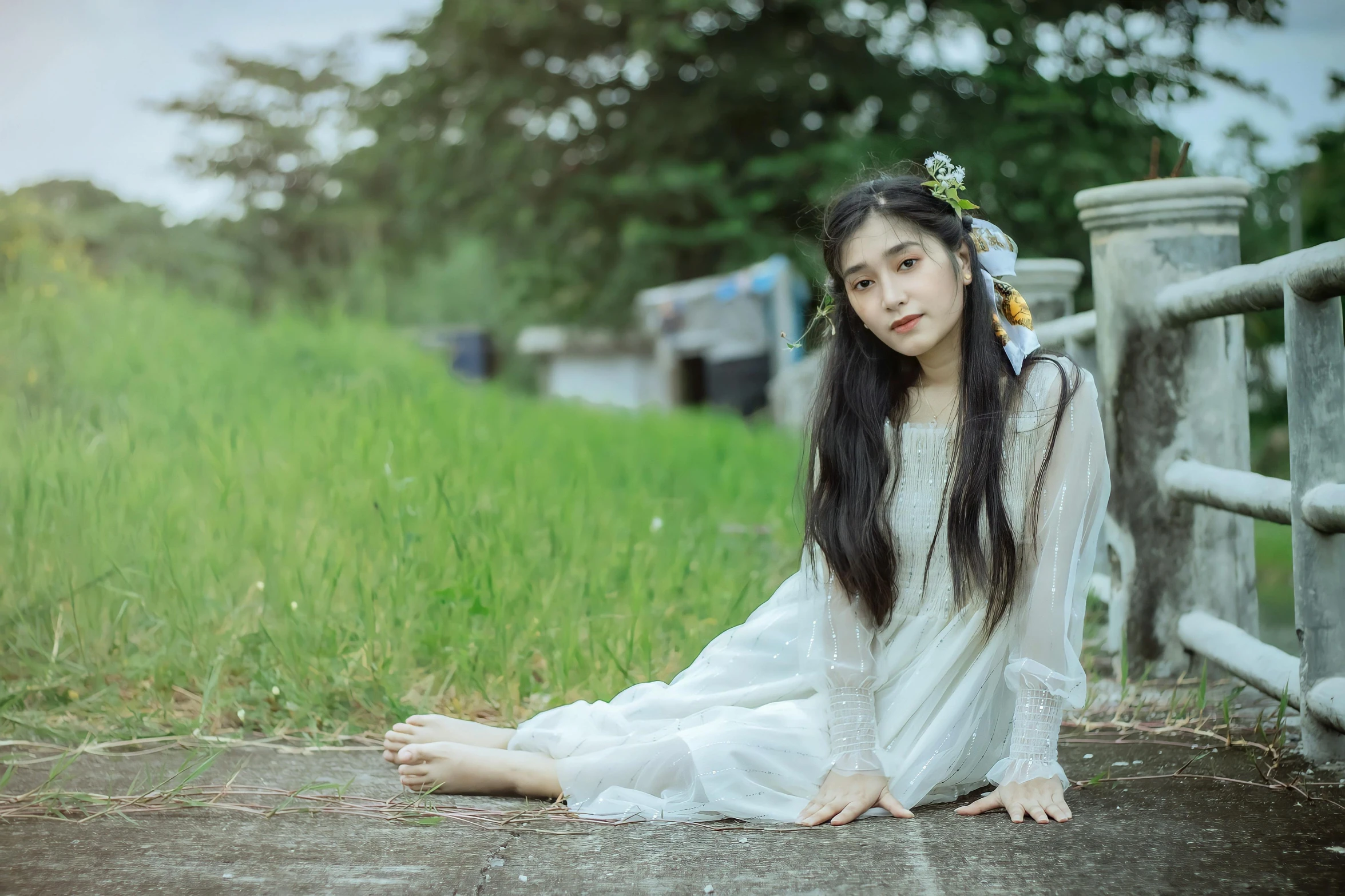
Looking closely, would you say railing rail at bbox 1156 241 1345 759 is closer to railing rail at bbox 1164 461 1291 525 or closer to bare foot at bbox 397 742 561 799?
railing rail at bbox 1164 461 1291 525

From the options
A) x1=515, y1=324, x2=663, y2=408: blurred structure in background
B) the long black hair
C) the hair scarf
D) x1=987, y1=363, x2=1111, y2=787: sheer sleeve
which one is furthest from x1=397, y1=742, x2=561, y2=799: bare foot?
x1=515, y1=324, x2=663, y2=408: blurred structure in background

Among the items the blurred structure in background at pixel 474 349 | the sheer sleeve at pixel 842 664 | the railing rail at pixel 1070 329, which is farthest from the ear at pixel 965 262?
the blurred structure in background at pixel 474 349

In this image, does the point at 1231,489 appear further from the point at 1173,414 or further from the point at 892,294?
the point at 892,294

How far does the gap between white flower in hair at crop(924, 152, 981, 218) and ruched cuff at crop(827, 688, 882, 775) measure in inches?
35.8

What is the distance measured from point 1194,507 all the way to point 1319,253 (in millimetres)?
940

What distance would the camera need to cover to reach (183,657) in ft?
9.41

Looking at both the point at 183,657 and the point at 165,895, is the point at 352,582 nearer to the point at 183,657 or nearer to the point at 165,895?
the point at 183,657

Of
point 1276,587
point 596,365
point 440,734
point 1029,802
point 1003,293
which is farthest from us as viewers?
point 596,365

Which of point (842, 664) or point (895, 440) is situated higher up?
point (895, 440)

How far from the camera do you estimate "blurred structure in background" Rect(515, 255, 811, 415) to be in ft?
39.7

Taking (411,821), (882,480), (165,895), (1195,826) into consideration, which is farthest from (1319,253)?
(165,895)

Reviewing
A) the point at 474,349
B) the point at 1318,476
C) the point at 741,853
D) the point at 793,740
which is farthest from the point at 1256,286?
the point at 474,349

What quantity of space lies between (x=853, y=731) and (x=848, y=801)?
13 centimetres

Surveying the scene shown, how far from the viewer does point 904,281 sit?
2061mm
